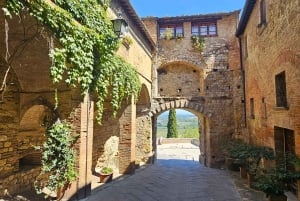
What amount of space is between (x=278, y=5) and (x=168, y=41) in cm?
707

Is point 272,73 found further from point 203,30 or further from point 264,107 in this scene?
point 203,30

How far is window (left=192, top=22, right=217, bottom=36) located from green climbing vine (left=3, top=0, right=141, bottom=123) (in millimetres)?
7245

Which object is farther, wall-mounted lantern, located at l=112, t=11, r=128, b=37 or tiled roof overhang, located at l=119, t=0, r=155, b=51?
tiled roof overhang, located at l=119, t=0, r=155, b=51

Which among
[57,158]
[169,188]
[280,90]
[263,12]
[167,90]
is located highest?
[263,12]

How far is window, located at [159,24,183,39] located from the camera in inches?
536

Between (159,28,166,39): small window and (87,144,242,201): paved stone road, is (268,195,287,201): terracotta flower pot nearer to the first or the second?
(87,144,242,201): paved stone road

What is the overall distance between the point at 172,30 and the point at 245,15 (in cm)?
426

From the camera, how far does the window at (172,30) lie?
44.7 feet

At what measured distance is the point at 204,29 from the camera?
531 inches

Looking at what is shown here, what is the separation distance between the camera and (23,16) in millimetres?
4875

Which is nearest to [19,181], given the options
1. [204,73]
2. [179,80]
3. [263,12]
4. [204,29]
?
[179,80]

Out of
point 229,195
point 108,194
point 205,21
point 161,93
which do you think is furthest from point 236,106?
point 108,194

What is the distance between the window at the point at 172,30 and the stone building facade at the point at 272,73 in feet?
10.8

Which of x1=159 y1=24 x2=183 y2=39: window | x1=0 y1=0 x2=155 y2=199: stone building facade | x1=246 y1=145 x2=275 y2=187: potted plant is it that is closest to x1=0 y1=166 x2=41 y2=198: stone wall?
x1=0 y1=0 x2=155 y2=199: stone building facade
